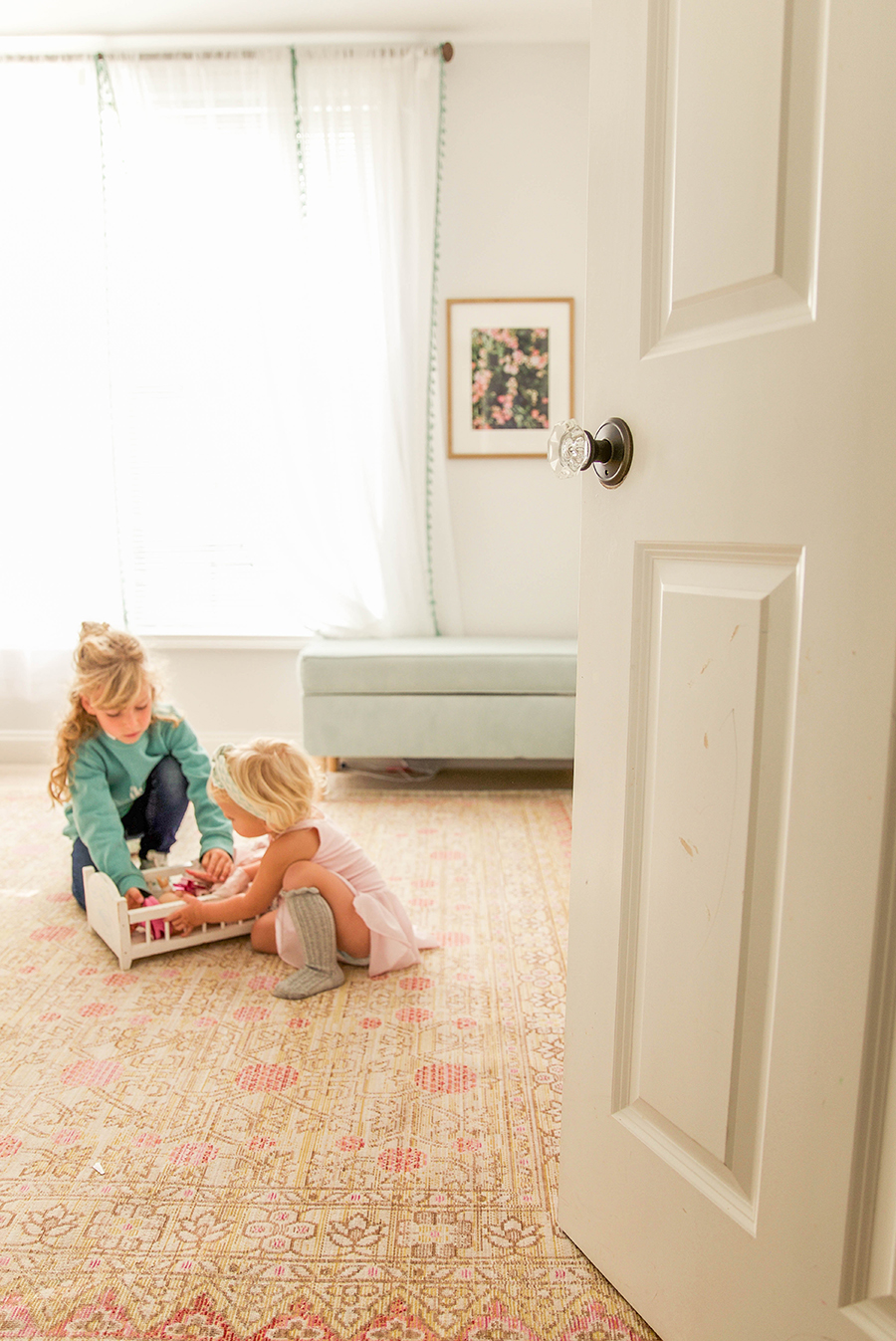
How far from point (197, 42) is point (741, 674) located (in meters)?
3.70

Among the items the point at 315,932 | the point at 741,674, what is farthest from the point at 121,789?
the point at 741,674

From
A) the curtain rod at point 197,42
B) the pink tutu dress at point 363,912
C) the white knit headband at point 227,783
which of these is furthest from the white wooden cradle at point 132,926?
the curtain rod at point 197,42

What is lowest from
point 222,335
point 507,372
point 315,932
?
point 315,932

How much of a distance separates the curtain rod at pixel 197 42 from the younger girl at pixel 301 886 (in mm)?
2861

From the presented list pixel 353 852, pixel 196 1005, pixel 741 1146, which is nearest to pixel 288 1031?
pixel 196 1005

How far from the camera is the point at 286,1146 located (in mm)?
1440

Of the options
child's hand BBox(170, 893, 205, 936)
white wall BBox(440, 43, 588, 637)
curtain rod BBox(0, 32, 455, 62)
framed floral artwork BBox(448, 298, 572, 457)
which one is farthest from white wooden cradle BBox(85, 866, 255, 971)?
curtain rod BBox(0, 32, 455, 62)

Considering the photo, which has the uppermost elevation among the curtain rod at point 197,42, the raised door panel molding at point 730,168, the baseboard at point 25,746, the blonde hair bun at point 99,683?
the curtain rod at point 197,42

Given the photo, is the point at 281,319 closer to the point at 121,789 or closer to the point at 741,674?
the point at 121,789

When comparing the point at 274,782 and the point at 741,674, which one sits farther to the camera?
the point at 274,782

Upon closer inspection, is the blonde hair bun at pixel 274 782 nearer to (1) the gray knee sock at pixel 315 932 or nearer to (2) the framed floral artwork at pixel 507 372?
(1) the gray knee sock at pixel 315 932

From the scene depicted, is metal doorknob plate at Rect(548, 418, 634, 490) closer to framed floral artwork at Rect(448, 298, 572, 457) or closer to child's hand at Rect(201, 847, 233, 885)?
child's hand at Rect(201, 847, 233, 885)

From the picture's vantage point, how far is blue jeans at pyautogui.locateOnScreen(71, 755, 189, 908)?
8.09ft

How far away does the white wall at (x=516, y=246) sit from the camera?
3.61 meters
